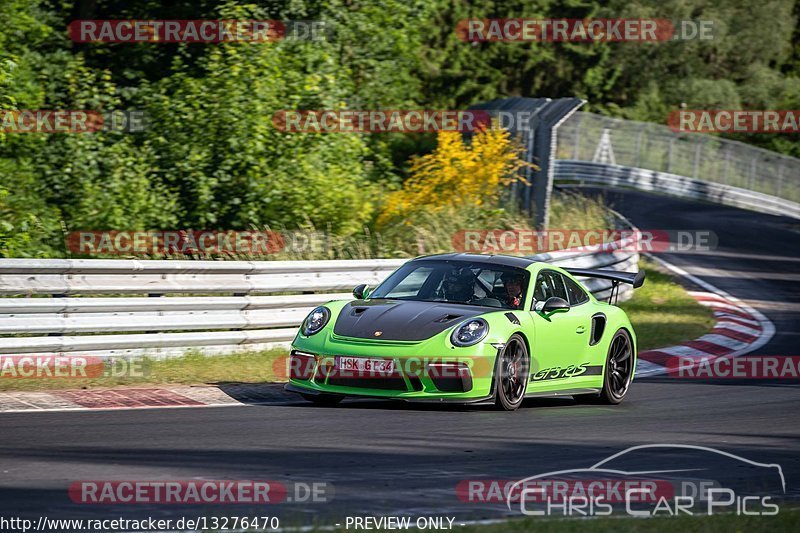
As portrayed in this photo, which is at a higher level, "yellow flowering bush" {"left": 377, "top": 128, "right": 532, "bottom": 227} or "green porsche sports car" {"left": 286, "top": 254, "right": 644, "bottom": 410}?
"yellow flowering bush" {"left": 377, "top": 128, "right": 532, "bottom": 227}

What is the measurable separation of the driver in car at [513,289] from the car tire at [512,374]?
1.50 ft

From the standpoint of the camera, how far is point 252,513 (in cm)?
556

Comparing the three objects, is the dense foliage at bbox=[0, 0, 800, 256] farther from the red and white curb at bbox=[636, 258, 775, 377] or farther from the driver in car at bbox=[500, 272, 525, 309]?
the driver in car at bbox=[500, 272, 525, 309]

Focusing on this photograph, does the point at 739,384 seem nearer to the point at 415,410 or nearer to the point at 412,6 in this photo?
the point at 415,410

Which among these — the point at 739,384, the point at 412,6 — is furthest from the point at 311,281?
the point at 412,6

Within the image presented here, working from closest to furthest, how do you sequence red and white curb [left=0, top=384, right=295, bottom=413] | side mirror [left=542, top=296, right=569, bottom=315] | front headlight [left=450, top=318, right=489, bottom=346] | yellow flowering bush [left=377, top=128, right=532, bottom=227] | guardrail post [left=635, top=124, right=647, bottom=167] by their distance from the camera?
red and white curb [left=0, top=384, right=295, bottom=413] < front headlight [left=450, top=318, right=489, bottom=346] < side mirror [left=542, top=296, right=569, bottom=315] < yellow flowering bush [left=377, top=128, right=532, bottom=227] < guardrail post [left=635, top=124, right=647, bottom=167]

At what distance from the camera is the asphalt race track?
595 centimetres

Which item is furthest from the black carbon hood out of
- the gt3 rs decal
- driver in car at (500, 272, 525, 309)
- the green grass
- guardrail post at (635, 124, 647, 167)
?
guardrail post at (635, 124, 647, 167)

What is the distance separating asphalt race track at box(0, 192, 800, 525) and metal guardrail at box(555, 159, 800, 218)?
1042 inches

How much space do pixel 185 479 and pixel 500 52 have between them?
46.2m

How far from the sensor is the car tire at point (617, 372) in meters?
10.8

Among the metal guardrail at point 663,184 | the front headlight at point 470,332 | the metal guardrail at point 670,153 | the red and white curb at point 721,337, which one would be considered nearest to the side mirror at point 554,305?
the front headlight at point 470,332

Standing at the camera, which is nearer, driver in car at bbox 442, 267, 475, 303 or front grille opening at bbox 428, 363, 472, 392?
front grille opening at bbox 428, 363, 472, 392

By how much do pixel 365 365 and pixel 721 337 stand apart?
856 centimetres
